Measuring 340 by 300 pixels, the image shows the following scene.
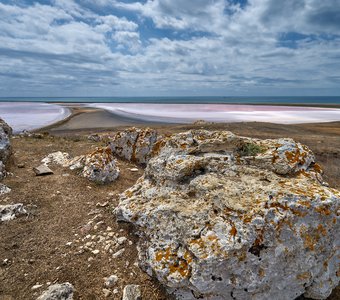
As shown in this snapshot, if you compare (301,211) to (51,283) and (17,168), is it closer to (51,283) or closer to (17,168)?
(51,283)

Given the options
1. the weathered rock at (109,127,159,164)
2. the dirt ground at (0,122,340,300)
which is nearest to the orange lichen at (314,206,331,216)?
the dirt ground at (0,122,340,300)

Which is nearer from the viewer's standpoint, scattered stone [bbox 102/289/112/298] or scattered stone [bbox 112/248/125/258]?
scattered stone [bbox 102/289/112/298]

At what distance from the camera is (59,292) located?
14.8 ft

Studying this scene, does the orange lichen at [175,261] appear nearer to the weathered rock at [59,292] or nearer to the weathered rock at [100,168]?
the weathered rock at [59,292]

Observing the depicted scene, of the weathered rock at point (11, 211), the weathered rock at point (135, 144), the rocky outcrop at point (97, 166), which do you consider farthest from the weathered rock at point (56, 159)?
the weathered rock at point (11, 211)

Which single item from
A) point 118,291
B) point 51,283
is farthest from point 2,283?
point 118,291

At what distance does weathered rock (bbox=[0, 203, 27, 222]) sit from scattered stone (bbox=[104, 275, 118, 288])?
3.61m

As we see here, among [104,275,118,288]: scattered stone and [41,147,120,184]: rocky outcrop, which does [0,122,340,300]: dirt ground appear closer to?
[104,275,118,288]: scattered stone

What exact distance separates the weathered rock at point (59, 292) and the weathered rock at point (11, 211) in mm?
3055

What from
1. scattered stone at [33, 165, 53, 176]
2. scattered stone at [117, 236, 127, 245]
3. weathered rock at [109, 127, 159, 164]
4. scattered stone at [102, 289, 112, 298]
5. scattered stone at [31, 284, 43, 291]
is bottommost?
scattered stone at [102, 289, 112, 298]

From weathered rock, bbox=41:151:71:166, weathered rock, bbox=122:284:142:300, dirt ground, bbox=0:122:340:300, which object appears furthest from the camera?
weathered rock, bbox=41:151:71:166

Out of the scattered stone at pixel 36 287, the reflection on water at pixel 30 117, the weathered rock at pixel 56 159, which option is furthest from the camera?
the reflection on water at pixel 30 117

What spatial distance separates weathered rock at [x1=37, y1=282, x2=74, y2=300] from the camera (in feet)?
14.5

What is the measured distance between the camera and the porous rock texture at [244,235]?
4.33m
